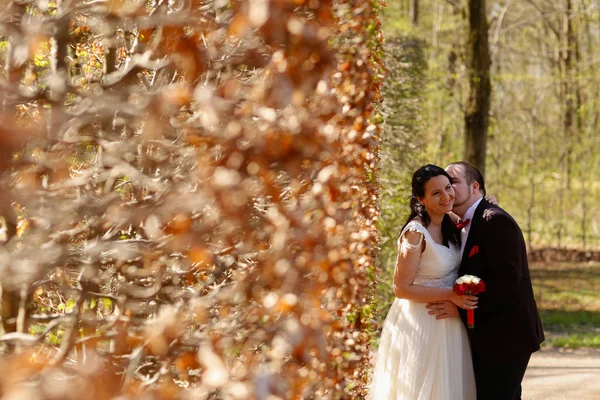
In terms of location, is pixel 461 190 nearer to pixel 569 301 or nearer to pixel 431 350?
pixel 431 350

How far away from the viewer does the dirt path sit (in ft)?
25.5

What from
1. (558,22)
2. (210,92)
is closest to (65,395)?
(210,92)

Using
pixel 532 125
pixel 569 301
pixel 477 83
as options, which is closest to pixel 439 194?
pixel 477 83

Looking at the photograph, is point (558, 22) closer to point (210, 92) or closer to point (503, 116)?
point (503, 116)

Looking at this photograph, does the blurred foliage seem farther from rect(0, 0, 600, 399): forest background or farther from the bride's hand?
the bride's hand

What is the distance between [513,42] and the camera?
65.3ft

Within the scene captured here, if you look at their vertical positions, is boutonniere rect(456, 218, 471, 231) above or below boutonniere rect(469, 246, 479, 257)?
above

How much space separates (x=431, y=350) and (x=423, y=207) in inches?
33.5

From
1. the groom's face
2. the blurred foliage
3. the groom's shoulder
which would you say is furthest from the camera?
the groom's face

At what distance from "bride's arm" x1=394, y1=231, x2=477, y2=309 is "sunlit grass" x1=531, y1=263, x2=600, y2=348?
6.16m

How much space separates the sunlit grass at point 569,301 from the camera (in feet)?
36.2

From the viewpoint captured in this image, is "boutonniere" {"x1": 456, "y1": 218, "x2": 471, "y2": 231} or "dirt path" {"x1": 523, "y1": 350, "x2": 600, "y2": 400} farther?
"dirt path" {"x1": 523, "y1": 350, "x2": 600, "y2": 400}

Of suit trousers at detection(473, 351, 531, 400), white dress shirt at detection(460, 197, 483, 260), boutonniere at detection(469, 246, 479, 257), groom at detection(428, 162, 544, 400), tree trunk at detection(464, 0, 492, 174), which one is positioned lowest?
suit trousers at detection(473, 351, 531, 400)

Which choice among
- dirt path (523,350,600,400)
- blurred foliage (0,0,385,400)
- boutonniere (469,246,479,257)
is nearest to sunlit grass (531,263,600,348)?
dirt path (523,350,600,400)
